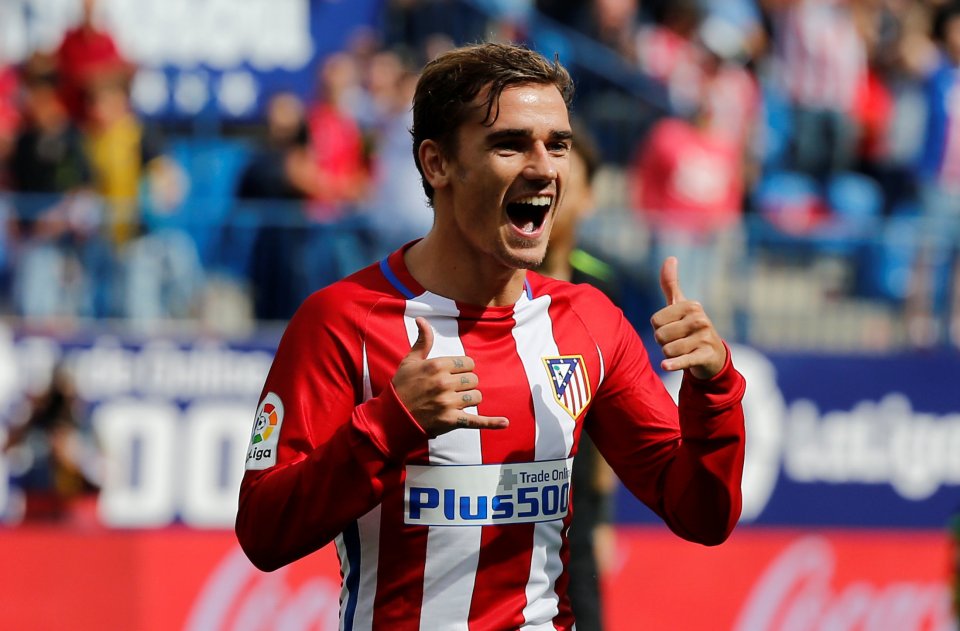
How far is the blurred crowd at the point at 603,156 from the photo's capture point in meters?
11.0

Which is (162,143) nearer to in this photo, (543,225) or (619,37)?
(619,37)

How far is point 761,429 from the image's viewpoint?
439 inches

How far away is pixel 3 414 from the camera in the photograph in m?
10.6

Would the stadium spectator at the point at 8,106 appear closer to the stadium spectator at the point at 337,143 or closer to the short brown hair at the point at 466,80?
the stadium spectator at the point at 337,143

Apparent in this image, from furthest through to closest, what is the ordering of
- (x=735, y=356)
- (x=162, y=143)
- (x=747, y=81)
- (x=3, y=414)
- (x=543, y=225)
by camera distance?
1. (x=747, y=81)
2. (x=162, y=143)
3. (x=735, y=356)
4. (x=3, y=414)
5. (x=543, y=225)

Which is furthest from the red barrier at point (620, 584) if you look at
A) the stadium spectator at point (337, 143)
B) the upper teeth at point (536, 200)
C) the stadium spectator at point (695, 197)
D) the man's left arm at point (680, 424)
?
the upper teeth at point (536, 200)

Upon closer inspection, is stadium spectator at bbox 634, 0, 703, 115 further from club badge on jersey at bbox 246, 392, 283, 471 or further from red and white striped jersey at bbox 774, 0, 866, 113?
club badge on jersey at bbox 246, 392, 283, 471

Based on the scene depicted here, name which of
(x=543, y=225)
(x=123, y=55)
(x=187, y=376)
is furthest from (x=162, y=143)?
(x=543, y=225)

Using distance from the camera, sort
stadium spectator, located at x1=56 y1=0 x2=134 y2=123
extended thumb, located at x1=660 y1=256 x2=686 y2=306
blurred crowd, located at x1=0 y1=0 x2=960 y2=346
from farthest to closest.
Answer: stadium spectator, located at x1=56 y1=0 x2=134 y2=123 → blurred crowd, located at x1=0 y1=0 x2=960 y2=346 → extended thumb, located at x1=660 y1=256 x2=686 y2=306

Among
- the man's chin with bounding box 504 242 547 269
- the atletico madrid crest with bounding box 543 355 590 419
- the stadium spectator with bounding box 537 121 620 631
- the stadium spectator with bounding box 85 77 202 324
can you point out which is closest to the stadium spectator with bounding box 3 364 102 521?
the stadium spectator with bounding box 85 77 202 324

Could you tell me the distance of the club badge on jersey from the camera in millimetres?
3602

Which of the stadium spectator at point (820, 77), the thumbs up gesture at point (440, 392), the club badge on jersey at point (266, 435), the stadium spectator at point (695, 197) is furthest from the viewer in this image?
the stadium spectator at point (820, 77)

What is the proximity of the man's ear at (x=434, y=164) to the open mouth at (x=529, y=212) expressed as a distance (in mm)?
187

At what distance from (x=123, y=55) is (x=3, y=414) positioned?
3.46m
